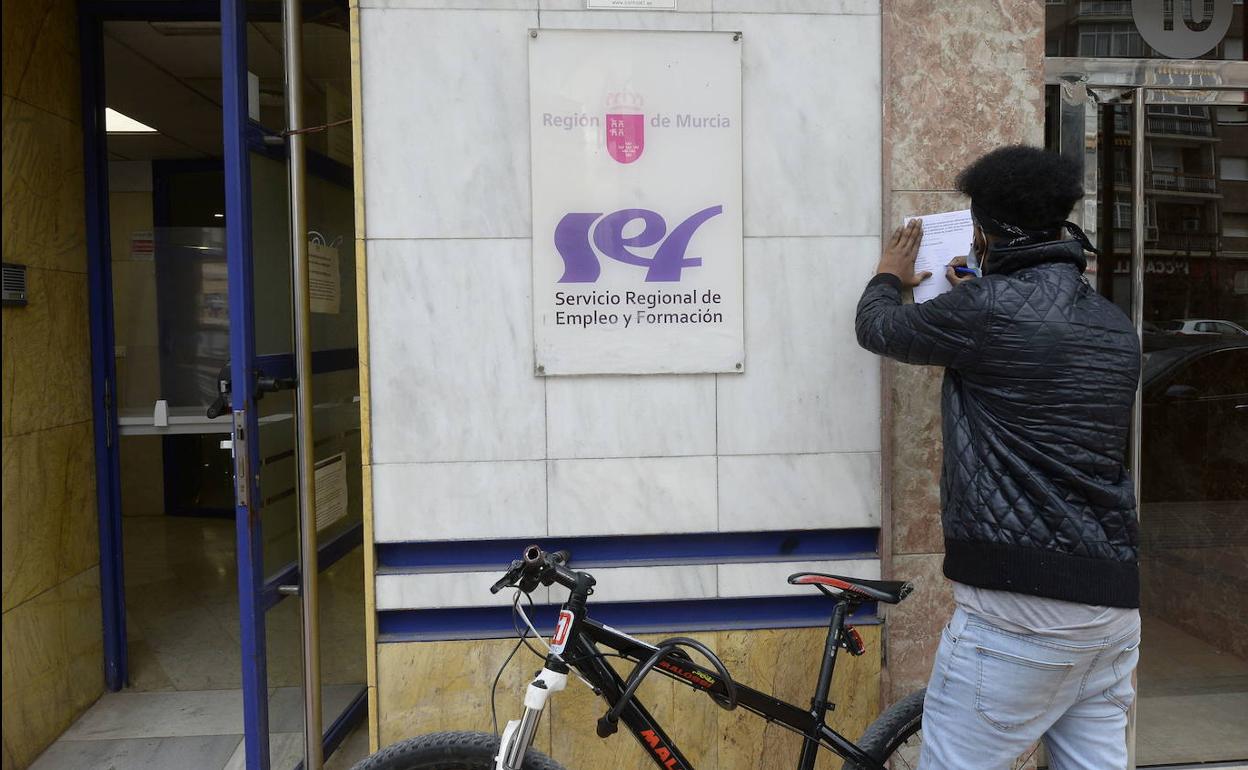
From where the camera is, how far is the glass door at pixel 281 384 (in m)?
2.96

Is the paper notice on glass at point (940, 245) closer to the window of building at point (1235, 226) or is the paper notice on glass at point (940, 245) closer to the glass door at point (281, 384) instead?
the window of building at point (1235, 226)

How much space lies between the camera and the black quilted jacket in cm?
205

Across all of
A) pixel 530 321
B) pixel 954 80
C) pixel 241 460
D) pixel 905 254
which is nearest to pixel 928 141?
pixel 954 80

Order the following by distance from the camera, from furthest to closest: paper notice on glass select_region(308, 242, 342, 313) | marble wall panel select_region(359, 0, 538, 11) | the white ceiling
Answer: paper notice on glass select_region(308, 242, 342, 313) → the white ceiling → marble wall panel select_region(359, 0, 538, 11)

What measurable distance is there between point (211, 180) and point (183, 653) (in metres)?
4.14

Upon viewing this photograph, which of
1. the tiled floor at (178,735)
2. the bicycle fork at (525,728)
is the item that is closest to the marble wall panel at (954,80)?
the bicycle fork at (525,728)

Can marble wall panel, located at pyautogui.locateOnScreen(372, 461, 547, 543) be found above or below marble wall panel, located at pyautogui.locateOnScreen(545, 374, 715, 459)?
below

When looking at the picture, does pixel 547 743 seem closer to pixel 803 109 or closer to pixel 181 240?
pixel 803 109

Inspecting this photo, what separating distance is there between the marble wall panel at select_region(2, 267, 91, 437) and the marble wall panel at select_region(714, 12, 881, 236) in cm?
302

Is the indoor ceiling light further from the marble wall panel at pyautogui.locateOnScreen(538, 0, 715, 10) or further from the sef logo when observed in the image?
the sef logo

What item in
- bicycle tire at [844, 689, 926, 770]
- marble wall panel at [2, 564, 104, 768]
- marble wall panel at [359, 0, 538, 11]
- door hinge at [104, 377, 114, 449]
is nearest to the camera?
bicycle tire at [844, 689, 926, 770]

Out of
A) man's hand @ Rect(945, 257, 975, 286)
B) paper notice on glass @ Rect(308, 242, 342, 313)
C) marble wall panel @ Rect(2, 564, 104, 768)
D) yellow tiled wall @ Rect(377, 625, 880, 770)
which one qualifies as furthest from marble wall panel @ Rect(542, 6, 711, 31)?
marble wall panel @ Rect(2, 564, 104, 768)

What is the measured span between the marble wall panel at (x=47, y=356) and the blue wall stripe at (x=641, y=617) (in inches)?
74.4

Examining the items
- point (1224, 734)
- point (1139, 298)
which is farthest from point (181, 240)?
point (1224, 734)
